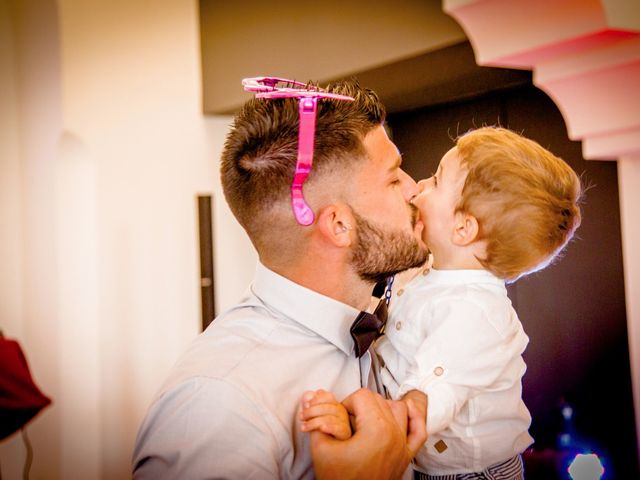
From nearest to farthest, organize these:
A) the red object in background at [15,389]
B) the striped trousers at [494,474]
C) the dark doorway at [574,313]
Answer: the striped trousers at [494,474] → the dark doorway at [574,313] → the red object in background at [15,389]

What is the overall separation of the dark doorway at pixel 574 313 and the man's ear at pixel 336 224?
0.83 meters

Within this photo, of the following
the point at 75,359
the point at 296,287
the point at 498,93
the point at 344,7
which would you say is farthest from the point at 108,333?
the point at 296,287

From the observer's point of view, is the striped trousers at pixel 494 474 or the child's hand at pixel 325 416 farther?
the striped trousers at pixel 494 474

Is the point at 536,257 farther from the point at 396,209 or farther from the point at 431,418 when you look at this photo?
the point at 431,418

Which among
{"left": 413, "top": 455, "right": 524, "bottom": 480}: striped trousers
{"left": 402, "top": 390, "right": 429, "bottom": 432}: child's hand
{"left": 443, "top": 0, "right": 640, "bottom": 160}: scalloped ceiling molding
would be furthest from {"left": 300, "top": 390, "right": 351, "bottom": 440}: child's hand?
{"left": 443, "top": 0, "right": 640, "bottom": 160}: scalloped ceiling molding

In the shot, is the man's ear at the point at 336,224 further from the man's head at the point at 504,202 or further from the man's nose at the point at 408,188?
the man's head at the point at 504,202

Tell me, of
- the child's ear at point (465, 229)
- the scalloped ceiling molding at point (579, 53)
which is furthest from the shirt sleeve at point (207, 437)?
the scalloped ceiling molding at point (579, 53)

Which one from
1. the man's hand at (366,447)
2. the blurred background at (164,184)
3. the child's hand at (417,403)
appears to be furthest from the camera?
the blurred background at (164,184)

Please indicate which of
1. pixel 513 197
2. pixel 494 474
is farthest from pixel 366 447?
pixel 513 197

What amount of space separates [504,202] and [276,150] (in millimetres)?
473

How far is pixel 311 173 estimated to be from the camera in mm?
1223

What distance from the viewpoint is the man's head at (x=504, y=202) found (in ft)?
4.40

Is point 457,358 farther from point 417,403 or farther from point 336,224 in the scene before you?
point 336,224

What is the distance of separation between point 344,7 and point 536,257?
162 cm
